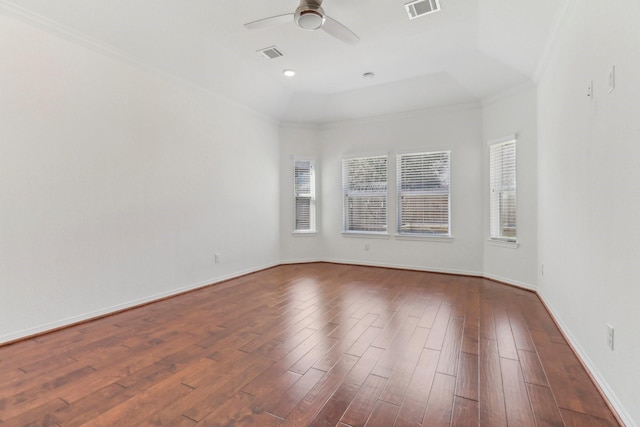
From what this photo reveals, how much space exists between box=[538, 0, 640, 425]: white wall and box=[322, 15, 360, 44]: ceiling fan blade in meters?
1.76

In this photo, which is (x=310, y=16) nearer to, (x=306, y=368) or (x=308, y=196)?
(x=306, y=368)

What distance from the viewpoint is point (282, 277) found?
4.88 metres

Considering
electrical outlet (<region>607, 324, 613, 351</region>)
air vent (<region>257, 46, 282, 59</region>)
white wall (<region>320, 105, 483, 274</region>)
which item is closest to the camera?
electrical outlet (<region>607, 324, 613, 351</region>)

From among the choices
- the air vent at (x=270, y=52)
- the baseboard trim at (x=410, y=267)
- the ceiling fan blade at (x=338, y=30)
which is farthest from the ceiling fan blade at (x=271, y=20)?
the baseboard trim at (x=410, y=267)

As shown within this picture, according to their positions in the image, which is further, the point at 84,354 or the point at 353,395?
the point at 84,354

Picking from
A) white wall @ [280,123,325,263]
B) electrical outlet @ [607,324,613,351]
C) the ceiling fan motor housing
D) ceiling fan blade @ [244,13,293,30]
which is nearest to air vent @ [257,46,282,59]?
ceiling fan blade @ [244,13,293,30]

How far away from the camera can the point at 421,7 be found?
2893 millimetres

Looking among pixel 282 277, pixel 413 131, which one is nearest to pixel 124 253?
pixel 282 277

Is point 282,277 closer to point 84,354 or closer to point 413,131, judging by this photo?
point 84,354

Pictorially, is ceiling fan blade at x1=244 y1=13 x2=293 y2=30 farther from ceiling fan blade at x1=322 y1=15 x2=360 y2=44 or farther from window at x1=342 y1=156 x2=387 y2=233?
window at x1=342 y1=156 x2=387 y2=233

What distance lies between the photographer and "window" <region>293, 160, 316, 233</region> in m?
6.11

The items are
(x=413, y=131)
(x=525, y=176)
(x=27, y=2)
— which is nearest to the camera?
(x=27, y=2)

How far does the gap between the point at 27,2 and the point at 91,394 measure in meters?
3.11

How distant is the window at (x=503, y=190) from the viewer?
14.0 feet
